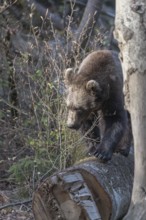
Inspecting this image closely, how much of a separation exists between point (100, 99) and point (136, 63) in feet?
8.36

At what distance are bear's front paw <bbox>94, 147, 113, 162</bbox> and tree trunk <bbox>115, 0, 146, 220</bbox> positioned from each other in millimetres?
1385

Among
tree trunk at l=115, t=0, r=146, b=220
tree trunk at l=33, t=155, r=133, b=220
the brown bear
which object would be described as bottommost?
tree trunk at l=33, t=155, r=133, b=220

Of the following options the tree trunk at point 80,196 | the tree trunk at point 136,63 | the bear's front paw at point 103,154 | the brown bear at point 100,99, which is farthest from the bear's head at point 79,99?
the tree trunk at point 136,63

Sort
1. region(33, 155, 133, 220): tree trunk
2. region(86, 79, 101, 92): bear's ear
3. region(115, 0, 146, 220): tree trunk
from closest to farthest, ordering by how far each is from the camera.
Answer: region(115, 0, 146, 220): tree trunk
region(33, 155, 133, 220): tree trunk
region(86, 79, 101, 92): bear's ear

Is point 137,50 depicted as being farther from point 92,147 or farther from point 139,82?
point 92,147

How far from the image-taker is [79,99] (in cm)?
839

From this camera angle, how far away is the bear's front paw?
25.0 ft

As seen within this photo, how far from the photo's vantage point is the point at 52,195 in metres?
6.99

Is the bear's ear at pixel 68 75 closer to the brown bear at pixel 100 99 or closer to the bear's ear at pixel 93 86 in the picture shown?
the brown bear at pixel 100 99

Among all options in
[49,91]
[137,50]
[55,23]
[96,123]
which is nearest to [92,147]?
[96,123]

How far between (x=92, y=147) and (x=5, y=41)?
315 cm

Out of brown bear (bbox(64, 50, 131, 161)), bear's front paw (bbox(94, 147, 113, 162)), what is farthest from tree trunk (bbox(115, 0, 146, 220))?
brown bear (bbox(64, 50, 131, 161))

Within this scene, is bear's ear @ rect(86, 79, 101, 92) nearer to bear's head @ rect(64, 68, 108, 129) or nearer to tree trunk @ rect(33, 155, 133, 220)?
bear's head @ rect(64, 68, 108, 129)

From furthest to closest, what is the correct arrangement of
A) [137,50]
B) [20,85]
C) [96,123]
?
[20,85]
[96,123]
[137,50]
